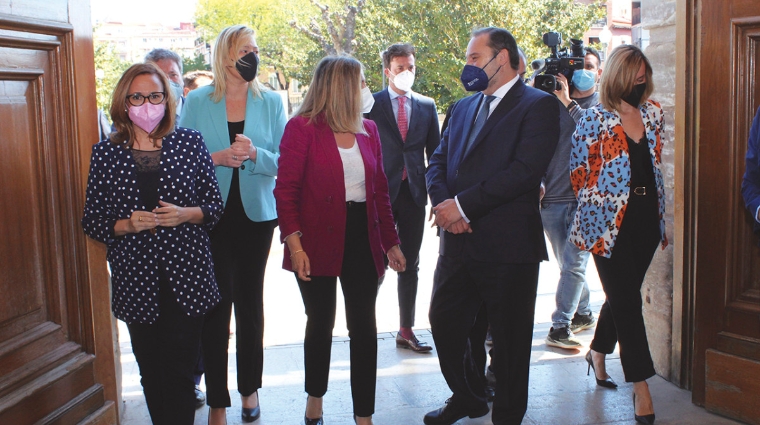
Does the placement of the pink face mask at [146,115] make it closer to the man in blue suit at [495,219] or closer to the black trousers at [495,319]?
the man in blue suit at [495,219]

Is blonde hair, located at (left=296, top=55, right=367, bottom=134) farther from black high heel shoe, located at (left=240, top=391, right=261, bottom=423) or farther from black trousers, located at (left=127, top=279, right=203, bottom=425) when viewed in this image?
black high heel shoe, located at (left=240, top=391, right=261, bottom=423)

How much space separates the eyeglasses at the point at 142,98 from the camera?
3.15 m

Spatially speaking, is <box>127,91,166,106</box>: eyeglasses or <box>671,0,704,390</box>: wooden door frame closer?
<box>127,91,166,106</box>: eyeglasses

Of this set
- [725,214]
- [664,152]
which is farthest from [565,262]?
[725,214]

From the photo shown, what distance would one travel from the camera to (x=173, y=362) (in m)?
3.21

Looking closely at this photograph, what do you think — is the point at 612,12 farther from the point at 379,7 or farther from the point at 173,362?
the point at 173,362

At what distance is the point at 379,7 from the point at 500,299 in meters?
25.2

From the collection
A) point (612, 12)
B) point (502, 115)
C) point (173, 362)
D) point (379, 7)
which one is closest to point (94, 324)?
point (173, 362)

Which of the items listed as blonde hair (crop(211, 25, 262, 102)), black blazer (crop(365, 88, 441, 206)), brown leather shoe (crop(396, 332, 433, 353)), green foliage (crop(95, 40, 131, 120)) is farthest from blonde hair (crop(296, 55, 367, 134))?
green foliage (crop(95, 40, 131, 120))

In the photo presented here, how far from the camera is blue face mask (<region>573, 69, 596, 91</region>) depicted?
5.10 metres

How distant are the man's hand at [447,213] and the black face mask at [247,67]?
1.21 metres

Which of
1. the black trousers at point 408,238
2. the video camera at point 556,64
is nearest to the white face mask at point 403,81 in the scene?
the black trousers at point 408,238

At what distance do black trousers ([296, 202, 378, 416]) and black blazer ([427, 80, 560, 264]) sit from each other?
49 centimetres

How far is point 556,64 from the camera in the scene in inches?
197
